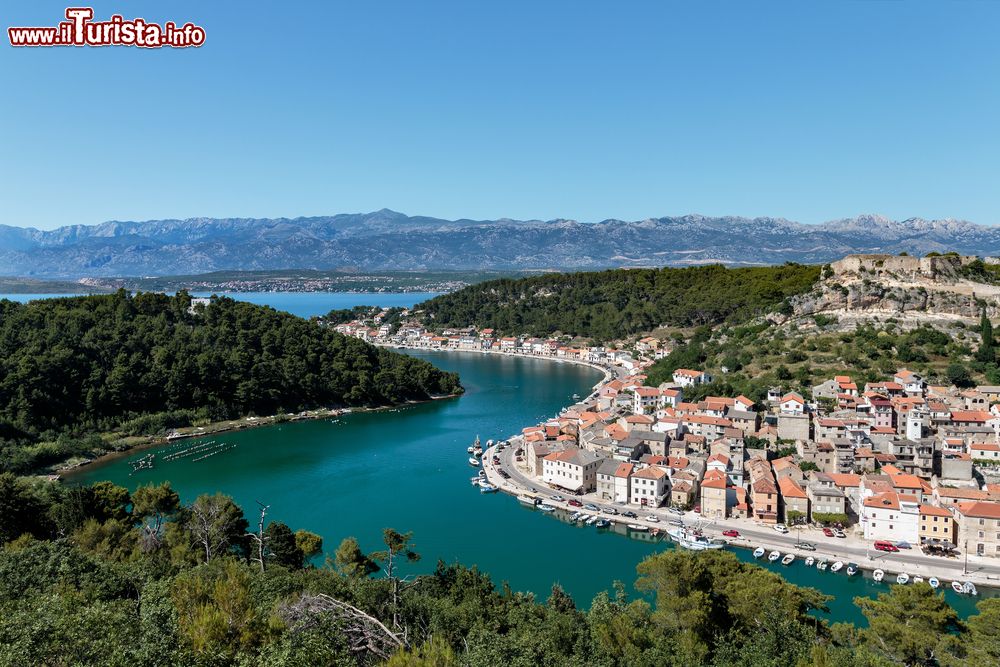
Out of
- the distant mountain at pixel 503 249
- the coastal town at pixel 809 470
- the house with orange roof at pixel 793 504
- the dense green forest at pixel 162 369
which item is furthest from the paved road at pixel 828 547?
the distant mountain at pixel 503 249

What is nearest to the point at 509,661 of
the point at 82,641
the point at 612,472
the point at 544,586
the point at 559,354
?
the point at 82,641

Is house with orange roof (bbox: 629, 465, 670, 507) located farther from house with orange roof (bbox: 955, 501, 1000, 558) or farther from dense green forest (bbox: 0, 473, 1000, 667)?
house with orange roof (bbox: 955, 501, 1000, 558)

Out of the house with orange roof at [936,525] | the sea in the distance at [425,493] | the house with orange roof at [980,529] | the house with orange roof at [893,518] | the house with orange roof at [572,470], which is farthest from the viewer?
the house with orange roof at [572,470]

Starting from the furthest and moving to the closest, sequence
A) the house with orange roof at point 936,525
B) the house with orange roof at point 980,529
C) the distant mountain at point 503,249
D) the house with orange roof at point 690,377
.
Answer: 1. the distant mountain at point 503,249
2. the house with orange roof at point 690,377
3. the house with orange roof at point 936,525
4. the house with orange roof at point 980,529

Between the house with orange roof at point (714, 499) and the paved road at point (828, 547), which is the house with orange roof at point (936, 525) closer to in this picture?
the paved road at point (828, 547)

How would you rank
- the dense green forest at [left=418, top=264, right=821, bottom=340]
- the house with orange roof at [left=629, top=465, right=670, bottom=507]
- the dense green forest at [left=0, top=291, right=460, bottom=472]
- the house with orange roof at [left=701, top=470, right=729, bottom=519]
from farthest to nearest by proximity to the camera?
1. the dense green forest at [left=418, top=264, right=821, bottom=340]
2. the dense green forest at [left=0, top=291, right=460, bottom=472]
3. the house with orange roof at [left=629, top=465, right=670, bottom=507]
4. the house with orange roof at [left=701, top=470, right=729, bottom=519]

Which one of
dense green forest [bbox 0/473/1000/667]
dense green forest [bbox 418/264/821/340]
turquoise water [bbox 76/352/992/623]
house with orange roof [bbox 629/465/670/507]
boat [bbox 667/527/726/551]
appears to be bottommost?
turquoise water [bbox 76/352/992/623]

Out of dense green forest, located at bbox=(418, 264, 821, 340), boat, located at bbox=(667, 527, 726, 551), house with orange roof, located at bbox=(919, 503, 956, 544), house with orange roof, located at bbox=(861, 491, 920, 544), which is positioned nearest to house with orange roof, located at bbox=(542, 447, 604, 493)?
boat, located at bbox=(667, 527, 726, 551)

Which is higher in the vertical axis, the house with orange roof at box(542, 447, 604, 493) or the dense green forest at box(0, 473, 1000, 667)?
the dense green forest at box(0, 473, 1000, 667)
